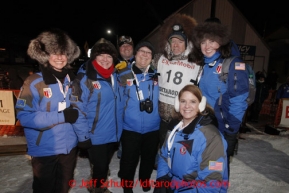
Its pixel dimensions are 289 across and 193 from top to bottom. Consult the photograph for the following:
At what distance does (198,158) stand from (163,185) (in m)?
0.52

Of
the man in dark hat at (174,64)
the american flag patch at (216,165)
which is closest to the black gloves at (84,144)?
the man in dark hat at (174,64)

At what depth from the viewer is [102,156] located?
9.57 feet

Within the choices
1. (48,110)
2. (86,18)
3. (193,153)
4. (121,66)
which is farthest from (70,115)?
(86,18)

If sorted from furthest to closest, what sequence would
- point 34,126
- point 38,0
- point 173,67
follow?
1. point 38,0
2. point 173,67
3. point 34,126

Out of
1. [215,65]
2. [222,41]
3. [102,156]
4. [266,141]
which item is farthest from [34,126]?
[266,141]

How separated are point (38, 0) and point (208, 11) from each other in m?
28.3

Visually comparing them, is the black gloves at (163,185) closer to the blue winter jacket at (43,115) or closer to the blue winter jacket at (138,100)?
the blue winter jacket at (138,100)

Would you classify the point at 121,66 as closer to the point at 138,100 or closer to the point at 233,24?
the point at 138,100

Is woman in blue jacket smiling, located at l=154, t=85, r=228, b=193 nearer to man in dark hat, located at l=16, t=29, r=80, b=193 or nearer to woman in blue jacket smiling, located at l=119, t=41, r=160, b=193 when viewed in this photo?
woman in blue jacket smiling, located at l=119, t=41, r=160, b=193

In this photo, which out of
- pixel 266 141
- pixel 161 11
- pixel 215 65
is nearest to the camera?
pixel 215 65

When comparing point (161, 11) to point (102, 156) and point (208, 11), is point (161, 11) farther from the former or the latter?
point (102, 156)

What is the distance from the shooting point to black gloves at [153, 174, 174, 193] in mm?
2234

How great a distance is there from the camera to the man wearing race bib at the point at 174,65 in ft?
9.97

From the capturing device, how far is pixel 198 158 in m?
2.06
